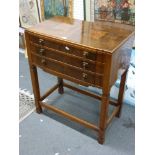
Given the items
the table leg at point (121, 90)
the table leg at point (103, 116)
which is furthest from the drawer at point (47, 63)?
the table leg at point (121, 90)

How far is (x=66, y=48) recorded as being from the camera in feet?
Answer: 3.91

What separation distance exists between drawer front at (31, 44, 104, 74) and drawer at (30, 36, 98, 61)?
24mm

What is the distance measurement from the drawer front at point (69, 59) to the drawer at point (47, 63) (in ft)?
0.11

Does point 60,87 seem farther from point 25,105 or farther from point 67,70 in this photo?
point 67,70

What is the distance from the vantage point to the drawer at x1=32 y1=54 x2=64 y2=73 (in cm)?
130

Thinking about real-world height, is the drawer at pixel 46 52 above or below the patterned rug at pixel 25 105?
above

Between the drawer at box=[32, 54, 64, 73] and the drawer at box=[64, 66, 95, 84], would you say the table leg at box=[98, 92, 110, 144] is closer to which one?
the drawer at box=[64, 66, 95, 84]

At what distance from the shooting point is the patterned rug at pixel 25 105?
1711mm

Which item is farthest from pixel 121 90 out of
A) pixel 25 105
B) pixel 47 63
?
pixel 25 105

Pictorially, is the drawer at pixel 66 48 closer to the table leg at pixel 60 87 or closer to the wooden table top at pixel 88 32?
the wooden table top at pixel 88 32

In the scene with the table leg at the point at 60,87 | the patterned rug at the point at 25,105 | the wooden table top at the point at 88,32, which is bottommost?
the patterned rug at the point at 25,105
